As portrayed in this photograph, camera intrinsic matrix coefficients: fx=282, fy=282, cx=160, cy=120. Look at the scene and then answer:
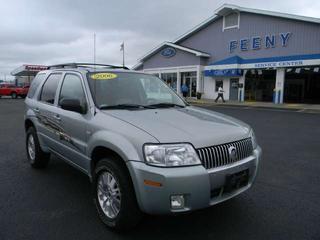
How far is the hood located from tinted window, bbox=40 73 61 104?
1686 mm

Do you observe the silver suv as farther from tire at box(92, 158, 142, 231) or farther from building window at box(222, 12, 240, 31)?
building window at box(222, 12, 240, 31)

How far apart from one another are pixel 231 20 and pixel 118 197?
86.4ft

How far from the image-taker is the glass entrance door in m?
29.4

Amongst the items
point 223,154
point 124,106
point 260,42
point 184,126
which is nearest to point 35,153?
point 124,106

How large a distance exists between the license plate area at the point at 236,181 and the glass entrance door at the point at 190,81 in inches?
1045

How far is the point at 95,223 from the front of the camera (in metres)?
3.30

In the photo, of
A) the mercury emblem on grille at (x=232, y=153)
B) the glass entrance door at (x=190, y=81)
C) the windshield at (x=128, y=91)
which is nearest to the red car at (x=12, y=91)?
the glass entrance door at (x=190, y=81)

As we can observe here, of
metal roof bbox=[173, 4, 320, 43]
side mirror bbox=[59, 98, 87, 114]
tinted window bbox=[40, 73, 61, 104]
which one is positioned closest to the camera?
side mirror bbox=[59, 98, 87, 114]

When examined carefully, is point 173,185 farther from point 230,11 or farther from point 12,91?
point 12,91

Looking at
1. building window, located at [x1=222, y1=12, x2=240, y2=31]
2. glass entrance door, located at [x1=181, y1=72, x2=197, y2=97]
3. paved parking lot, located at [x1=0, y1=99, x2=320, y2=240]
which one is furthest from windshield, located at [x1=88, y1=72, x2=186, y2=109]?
glass entrance door, located at [x1=181, y1=72, x2=197, y2=97]

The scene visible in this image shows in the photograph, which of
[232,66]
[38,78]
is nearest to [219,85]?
[232,66]

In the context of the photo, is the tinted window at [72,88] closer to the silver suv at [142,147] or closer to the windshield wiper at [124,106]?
the silver suv at [142,147]

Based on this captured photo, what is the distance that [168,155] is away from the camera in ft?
8.75

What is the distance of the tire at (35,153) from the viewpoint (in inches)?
200
